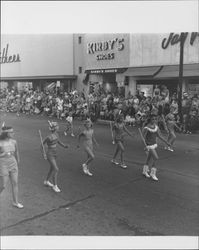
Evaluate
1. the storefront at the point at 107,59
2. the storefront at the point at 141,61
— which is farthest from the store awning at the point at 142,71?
the storefront at the point at 107,59

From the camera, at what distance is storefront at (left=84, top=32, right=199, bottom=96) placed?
17250mm

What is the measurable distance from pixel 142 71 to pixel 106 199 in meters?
14.0

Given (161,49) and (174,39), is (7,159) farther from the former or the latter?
(161,49)

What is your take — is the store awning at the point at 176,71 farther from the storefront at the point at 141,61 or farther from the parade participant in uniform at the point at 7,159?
the parade participant in uniform at the point at 7,159

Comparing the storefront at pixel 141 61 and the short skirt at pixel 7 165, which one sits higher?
the storefront at pixel 141 61


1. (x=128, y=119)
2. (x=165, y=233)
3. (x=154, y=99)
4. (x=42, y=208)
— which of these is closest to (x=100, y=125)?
(x=128, y=119)

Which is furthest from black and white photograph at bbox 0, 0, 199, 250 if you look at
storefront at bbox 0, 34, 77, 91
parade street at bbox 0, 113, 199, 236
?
storefront at bbox 0, 34, 77, 91

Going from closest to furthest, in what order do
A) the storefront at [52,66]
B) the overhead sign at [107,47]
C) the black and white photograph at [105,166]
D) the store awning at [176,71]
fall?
the black and white photograph at [105,166], the store awning at [176,71], the overhead sign at [107,47], the storefront at [52,66]

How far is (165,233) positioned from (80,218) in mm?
1386

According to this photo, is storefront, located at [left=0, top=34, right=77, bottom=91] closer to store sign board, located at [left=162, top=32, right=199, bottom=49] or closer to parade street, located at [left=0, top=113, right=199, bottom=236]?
store sign board, located at [left=162, top=32, right=199, bottom=49]

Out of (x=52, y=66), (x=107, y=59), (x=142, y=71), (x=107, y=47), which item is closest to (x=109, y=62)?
(x=107, y=59)

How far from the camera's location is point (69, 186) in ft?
23.1

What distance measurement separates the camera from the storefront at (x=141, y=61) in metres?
17.2

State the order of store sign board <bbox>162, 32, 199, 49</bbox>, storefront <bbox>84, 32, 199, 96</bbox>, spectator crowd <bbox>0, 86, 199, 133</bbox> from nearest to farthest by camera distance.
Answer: spectator crowd <bbox>0, 86, 199, 133</bbox>, store sign board <bbox>162, 32, 199, 49</bbox>, storefront <bbox>84, 32, 199, 96</bbox>
